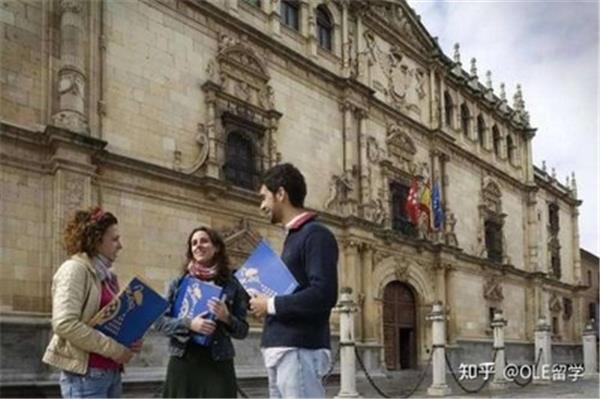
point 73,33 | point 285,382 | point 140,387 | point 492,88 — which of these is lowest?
point 140,387

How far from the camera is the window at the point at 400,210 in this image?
63.3 ft

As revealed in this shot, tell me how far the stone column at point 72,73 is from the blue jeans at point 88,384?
7.87 m

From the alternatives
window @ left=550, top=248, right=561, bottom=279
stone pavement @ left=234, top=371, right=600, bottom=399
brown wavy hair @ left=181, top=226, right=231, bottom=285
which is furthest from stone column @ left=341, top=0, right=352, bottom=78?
window @ left=550, top=248, right=561, bottom=279

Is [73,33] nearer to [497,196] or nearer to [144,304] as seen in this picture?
[144,304]

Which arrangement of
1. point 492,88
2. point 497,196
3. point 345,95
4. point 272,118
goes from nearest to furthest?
point 272,118, point 345,95, point 497,196, point 492,88

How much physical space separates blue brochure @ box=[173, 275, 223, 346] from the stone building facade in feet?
23.3

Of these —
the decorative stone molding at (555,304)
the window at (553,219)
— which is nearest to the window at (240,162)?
the decorative stone molding at (555,304)

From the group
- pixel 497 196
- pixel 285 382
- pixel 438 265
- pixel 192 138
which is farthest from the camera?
pixel 497 196

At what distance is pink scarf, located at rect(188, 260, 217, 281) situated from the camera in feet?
13.3

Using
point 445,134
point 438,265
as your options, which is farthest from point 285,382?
point 445,134

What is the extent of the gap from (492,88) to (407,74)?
22.3 ft

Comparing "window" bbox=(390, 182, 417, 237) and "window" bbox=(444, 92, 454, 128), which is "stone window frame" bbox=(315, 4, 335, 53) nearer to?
"window" bbox=(390, 182, 417, 237)

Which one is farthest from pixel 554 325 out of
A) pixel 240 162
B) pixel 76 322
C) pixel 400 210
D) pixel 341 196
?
pixel 76 322

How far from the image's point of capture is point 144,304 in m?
3.92
